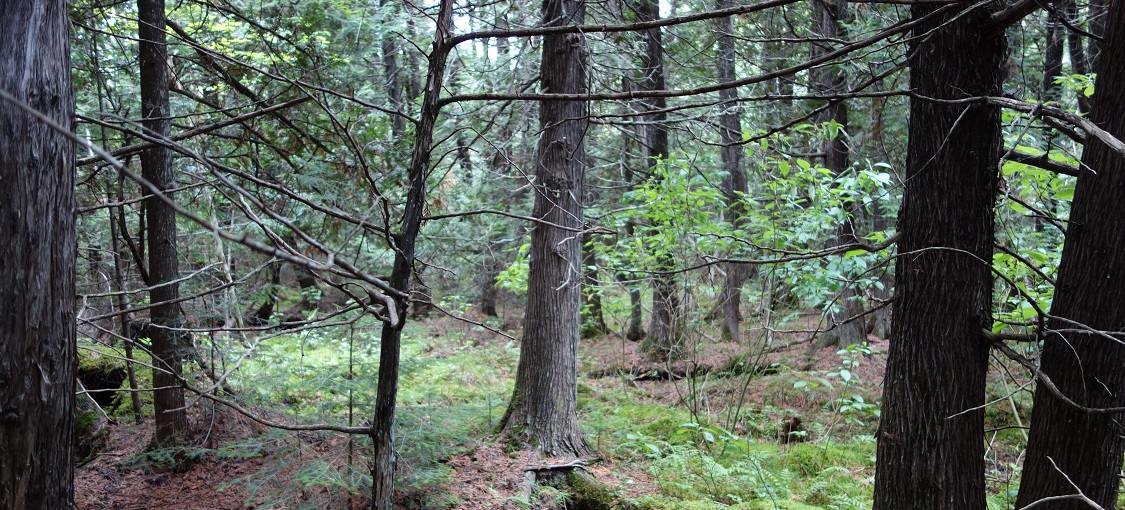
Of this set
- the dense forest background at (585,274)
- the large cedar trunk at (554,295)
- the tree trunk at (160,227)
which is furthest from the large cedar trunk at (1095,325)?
the tree trunk at (160,227)

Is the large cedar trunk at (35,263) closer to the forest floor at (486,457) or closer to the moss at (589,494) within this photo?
the forest floor at (486,457)

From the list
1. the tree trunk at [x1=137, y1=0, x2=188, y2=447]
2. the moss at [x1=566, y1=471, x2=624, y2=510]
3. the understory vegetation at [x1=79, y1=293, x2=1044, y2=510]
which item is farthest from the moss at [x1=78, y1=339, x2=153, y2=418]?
the moss at [x1=566, y1=471, x2=624, y2=510]

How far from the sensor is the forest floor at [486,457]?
5.07 m

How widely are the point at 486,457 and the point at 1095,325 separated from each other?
5.06 m

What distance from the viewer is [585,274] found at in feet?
25.5

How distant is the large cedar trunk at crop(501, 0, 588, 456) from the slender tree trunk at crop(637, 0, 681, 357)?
2.80 ft

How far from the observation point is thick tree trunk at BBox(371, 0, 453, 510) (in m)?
2.77

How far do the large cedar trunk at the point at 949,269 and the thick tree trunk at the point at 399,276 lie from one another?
2.50 meters

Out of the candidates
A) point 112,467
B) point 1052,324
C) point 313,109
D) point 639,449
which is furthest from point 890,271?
point 112,467

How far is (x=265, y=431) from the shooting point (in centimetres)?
602

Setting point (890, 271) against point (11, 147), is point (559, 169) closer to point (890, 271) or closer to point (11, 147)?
point (11, 147)

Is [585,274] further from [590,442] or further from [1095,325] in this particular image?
[1095,325]

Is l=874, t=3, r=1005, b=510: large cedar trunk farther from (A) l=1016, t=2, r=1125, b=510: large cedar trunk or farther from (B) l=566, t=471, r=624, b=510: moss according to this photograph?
(B) l=566, t=471, r=624, b=510: moss

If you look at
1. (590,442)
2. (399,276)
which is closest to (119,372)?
(590,442)
